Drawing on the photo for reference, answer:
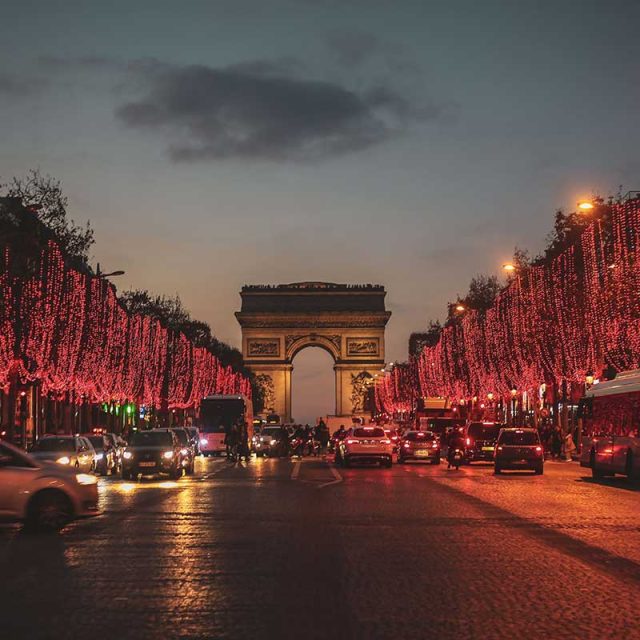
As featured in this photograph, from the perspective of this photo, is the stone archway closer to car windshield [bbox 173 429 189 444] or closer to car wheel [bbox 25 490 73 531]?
car windshield [bbox 173 429 189 444]

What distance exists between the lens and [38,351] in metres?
53.8

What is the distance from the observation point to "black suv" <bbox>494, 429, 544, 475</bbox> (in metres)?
42.9

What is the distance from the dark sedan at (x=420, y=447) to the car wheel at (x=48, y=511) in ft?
122

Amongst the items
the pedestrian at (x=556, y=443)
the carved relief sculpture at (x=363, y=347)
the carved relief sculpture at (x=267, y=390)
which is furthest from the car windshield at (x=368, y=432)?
the carved relief sculpture at (x=267, y=390)

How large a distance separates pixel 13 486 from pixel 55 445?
1940 centimetres

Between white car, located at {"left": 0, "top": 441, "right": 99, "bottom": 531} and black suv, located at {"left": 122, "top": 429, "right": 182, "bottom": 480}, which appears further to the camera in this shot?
black suv, located at {"left": 122, "top": 429, "right": 182, "bottom": 480}

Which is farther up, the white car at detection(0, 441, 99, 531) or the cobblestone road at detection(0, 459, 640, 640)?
the white car at detection(0, 441, 99, 531)

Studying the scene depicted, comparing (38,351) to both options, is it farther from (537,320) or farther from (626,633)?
(626,633)

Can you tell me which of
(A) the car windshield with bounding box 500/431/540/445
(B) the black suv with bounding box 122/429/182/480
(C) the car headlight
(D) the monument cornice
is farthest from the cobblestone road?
(D) the monument cornice

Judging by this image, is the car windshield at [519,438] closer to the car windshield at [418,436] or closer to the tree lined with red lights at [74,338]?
the car windshield at [418,436]

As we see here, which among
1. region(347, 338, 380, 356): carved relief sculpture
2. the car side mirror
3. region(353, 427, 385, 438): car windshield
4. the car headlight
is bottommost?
the car headlight

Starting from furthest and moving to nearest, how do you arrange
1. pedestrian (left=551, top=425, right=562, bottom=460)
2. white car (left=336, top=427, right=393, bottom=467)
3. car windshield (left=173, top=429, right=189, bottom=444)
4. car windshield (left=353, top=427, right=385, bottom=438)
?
pedestrian (left=551, top=425, right=562, bottom=460) < car windshield (left=353, top=427, right=385, bottom=438) < white car (left=336, top=427, right=393, bottom=467) < car windshield (left=173, top=429, right=189, bottom=444)

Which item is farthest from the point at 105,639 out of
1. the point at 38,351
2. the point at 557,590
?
the point at 38,351

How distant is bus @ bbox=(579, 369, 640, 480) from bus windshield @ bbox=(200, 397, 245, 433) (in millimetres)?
33980
